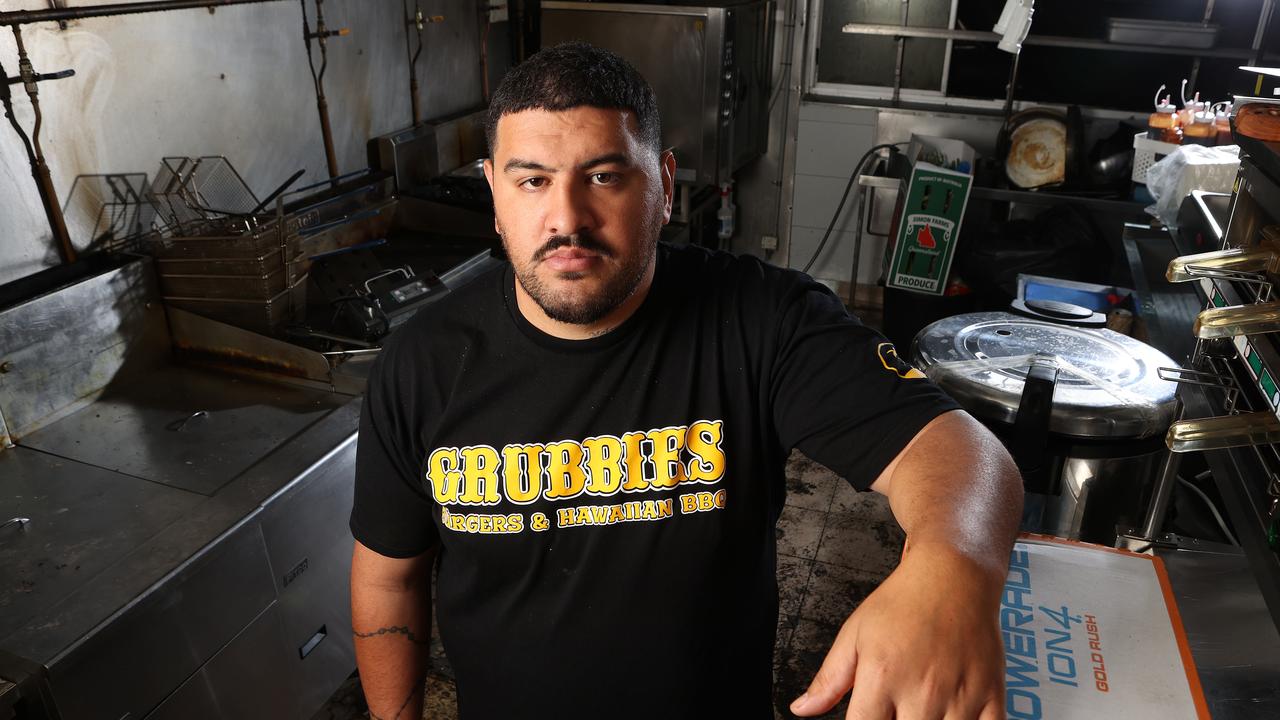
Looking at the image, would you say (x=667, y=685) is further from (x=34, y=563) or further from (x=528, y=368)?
(x=34, y=563)

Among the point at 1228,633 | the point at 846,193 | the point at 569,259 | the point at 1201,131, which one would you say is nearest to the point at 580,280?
the point at 569,259

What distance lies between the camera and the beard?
41.6 inches

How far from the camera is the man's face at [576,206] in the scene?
1.05 metres

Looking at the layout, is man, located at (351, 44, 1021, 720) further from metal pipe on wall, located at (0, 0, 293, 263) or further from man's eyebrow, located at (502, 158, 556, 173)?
metal pipe on wall, located at (0, 0, 293, 263)

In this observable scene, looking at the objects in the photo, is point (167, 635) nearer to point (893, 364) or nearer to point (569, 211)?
point (569, 211)

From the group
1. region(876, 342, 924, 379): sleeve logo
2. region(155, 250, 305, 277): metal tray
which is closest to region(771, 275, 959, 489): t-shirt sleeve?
region(876, 342, 924, 379): sleeve logo

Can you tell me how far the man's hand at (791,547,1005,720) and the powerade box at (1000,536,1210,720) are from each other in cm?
36

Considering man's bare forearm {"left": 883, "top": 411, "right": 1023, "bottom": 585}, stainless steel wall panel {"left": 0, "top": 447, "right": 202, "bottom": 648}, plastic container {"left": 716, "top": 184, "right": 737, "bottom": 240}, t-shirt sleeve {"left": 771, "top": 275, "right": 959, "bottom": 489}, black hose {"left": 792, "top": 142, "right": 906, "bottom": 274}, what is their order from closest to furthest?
man's bare forearm {"left": 883, "top": 411, "right": 1023, "bottom": 585}
t-shirt sleeve {"left": 771, "top": 275, "right": 959, "bottom": 489}
stainless steel wall panel {"left": 0, "top": 447, "right": 202, "bottom": 648}
black hose {"left": 792, "top": 142, "right": 906, "bottom": 274}
plastic container {"left": 716, "top": 184, "right": 737, "bottom": 240}

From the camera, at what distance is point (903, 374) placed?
0.99m

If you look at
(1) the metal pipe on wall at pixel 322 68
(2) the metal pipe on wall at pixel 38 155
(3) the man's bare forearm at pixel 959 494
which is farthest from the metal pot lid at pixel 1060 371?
(1) the metal pipe on wall at pixel 322 68

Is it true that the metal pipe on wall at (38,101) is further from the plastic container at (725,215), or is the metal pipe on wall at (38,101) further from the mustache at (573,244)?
the plastic container at (725,215)

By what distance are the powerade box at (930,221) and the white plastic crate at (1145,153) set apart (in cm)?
66

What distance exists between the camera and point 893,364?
1011 mm

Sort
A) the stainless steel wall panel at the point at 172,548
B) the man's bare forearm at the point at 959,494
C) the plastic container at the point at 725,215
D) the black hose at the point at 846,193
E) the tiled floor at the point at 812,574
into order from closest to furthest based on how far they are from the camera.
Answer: the man's bare forearm at the point at 959,494 < the stainless steel wall panel at the point at 172,548 < the tiled floor at the point at 812,574 < the black hose at the point at 846,193 < the plastic container at the point at 725,215
